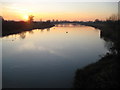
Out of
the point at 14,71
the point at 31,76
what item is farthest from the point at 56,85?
the point at 14,71

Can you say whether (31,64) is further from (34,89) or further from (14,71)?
(34,89)

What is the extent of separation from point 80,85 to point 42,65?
565 centimetres

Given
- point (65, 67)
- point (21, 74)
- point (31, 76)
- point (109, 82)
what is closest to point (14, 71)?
point (21, 74)

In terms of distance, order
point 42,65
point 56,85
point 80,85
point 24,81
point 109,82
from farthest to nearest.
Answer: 1. point 42,65
2. point 24,81
3. point 56,85
4. point 80,85
5. point 109,82

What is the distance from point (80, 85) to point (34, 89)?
2308mm

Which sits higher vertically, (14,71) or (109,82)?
(109,82)

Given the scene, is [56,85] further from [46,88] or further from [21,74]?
[21,74]

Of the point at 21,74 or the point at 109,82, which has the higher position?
the point at 109,82

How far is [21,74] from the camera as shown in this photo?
11.8 m

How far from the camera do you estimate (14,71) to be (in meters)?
12.5

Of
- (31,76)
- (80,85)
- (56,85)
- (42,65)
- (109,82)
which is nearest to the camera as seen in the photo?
(109,82)

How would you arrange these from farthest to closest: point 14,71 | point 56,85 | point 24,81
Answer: point 14,71, point 24,81, point 56,85

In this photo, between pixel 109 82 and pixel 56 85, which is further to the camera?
pixel 56 85

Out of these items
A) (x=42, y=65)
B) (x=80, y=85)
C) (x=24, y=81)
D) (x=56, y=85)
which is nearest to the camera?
(x=80, y=85)
